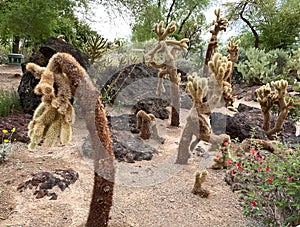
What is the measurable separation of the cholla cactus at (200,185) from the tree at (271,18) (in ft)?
51.7

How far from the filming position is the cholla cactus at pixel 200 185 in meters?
2.72

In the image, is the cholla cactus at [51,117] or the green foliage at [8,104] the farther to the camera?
the green foliage at [8,104]

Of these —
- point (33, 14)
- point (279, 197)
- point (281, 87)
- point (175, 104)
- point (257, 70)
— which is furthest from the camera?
point (257, 70)

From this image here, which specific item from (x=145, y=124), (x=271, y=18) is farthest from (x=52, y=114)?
(x=271, y=18)

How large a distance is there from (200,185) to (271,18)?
1777cm

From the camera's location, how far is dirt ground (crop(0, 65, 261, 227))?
7.56 feet

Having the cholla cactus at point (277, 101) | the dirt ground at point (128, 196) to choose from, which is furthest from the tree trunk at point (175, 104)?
the dirt ground at point (128, 196)

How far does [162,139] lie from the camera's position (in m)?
4.43

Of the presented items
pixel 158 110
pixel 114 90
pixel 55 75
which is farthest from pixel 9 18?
pixel 55 75

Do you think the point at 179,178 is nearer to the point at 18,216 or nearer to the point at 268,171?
the point at 268,171

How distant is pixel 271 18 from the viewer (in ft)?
58.1

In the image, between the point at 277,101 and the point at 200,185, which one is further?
the point at 277,101

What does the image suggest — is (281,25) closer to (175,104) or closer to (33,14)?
(33,14)

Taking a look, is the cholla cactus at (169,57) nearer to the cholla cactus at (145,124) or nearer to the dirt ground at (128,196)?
the cholla cactus at (145,124)
